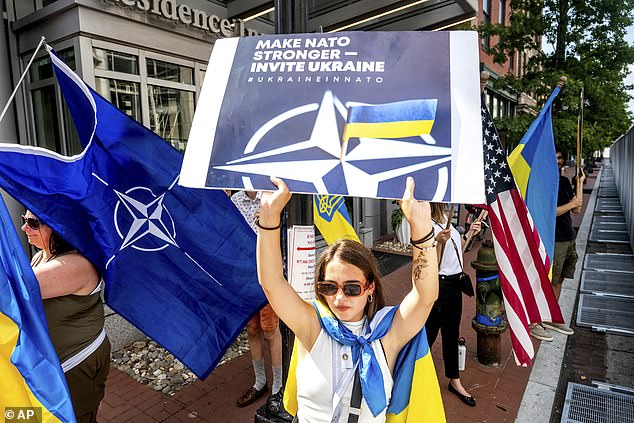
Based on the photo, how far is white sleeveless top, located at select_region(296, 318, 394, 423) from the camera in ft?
6.40

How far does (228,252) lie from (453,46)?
2178mm

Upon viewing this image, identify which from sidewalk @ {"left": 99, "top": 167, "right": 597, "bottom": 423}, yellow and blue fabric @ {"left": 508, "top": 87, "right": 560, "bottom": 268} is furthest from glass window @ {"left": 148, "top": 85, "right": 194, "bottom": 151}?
yellow and blue fabric @ {"left": 508, "top": 87, "right": 560, "bottom": 268}

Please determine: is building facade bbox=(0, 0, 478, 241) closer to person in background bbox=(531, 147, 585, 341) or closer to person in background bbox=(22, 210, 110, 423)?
person in background bbox=(22, 210, 110, 423)

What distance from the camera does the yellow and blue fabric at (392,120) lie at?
1.86 m

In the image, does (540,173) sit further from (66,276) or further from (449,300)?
(66,276)


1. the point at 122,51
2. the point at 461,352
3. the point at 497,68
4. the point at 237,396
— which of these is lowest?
the point at 237,396

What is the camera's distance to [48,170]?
2543 millimetres

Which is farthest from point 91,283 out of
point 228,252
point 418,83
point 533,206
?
point 533,206

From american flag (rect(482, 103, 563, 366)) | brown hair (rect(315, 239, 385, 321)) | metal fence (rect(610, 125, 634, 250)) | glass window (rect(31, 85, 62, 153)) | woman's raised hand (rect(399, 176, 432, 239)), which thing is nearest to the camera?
woman's raised hand (rect(399, 176, 432, 239))

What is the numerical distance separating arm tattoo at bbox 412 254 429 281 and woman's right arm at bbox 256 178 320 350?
53 cm

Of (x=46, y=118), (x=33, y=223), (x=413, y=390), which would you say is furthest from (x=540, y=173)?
(x=46, y=118)

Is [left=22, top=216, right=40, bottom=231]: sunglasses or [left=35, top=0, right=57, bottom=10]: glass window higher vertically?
[left=35, top=0, right=57, bottom=10]: glass window

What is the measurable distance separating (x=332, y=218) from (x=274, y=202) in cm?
210

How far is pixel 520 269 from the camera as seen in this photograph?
369 centimetres
